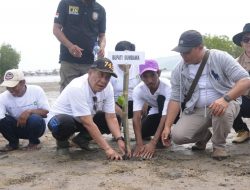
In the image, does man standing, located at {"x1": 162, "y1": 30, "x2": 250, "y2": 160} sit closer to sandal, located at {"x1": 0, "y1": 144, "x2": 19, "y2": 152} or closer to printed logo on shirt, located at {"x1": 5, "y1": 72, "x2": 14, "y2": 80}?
printed logo on shirt, located at {"x1": 5, "y1": 72, "x2": 14, "y2": 80}

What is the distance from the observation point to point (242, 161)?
4.44 m

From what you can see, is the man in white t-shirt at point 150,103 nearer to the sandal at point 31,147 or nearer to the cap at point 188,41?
the cap at point 188,41

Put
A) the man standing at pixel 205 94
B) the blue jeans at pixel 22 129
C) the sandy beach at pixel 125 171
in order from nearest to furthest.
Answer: the sandy beach at pixel 125 171 → the man standing at pixel 205 94 → the blue jeans at pixel 22 129

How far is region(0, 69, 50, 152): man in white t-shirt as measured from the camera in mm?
5250

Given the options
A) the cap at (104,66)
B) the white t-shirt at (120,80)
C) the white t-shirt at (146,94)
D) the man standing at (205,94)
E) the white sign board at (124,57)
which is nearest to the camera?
the cap at (104,66)

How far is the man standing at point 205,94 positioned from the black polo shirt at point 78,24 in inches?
54.8

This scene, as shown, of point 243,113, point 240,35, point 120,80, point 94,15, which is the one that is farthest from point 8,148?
point 240,35

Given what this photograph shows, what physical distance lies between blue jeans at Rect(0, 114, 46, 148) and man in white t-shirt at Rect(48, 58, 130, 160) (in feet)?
1.46

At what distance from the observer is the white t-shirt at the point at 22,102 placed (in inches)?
211

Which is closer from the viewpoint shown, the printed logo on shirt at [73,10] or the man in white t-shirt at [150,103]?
the man in white t-shirt at [150,103]

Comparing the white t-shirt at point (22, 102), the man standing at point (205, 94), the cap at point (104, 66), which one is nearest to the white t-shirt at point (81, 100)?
the cap at point (104, 66)

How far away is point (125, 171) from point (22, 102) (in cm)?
199

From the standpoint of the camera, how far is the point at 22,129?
213 inches

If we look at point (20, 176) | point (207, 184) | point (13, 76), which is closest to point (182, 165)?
point (207, 184)
